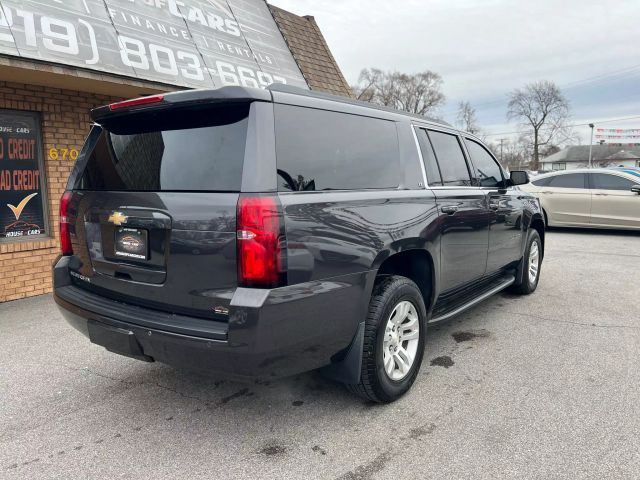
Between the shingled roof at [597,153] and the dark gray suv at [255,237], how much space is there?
89741mm

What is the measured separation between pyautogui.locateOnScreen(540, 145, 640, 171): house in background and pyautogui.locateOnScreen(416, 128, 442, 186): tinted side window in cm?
8406

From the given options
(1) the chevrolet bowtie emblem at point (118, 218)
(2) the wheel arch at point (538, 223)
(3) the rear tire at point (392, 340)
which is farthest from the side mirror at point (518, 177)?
(1) the chevrolet bowtie emblem at point (118, 218)

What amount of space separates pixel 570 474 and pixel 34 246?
6.17 meters

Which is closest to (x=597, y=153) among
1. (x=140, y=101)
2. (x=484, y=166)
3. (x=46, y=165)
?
(x=484, y=166)

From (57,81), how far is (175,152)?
409cm

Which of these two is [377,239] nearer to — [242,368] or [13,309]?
[242,368]

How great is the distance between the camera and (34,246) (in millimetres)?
6152

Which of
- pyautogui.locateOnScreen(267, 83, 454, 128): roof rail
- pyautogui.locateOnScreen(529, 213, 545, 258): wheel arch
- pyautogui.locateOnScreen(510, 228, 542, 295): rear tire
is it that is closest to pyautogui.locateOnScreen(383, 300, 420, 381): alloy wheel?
pyautogui.locateOnScreen(267, 83, 454, 128): roof rail

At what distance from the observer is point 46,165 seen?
20.8 feet

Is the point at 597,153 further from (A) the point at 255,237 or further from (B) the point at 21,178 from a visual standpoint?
(A) the point at 255,237

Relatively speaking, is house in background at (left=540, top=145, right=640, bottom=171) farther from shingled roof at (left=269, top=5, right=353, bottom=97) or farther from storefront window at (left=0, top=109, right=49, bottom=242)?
storefront window at (left=0, top=109, right=49, bottom=242)

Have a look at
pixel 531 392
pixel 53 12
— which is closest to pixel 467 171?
pixel 531 392

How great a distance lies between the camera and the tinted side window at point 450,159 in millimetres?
4023

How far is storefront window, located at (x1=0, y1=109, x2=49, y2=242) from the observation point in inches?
235
